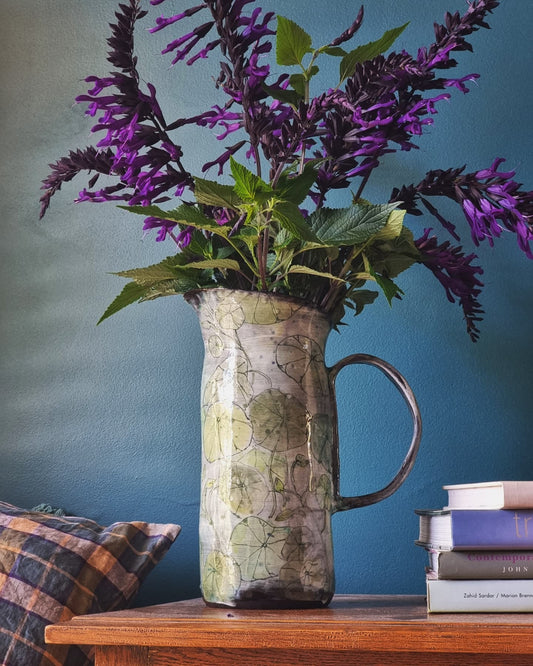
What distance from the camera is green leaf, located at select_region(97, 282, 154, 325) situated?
0.94 m

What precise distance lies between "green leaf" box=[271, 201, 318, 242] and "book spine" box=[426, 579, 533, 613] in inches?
14.6

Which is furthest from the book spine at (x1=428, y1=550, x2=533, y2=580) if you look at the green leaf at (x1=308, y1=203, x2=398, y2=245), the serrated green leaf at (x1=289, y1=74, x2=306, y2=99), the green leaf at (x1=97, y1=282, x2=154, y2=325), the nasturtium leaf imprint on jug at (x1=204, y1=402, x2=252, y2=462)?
the serrated green leaf at (x1=289, y1=74, x2=306, y2=99)

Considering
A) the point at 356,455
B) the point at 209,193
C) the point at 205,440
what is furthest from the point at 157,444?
the point at 209,193

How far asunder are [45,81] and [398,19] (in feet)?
2.19

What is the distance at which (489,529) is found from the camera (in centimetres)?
83

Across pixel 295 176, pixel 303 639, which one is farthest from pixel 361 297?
pixel 303 639

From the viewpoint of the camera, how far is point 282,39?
902 millimetres

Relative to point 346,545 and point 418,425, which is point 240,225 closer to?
point 418,425

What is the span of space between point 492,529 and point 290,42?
0.57 metres

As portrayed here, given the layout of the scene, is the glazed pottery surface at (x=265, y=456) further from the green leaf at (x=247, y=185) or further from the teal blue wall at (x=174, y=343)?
the teal blue wall at (x=174, y=343)

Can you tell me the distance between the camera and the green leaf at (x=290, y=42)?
0.90 metres

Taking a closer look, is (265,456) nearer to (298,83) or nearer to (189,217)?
(189,217)

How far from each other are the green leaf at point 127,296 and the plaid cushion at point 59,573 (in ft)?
1.14

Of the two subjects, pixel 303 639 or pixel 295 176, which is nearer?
pixel 303 639
